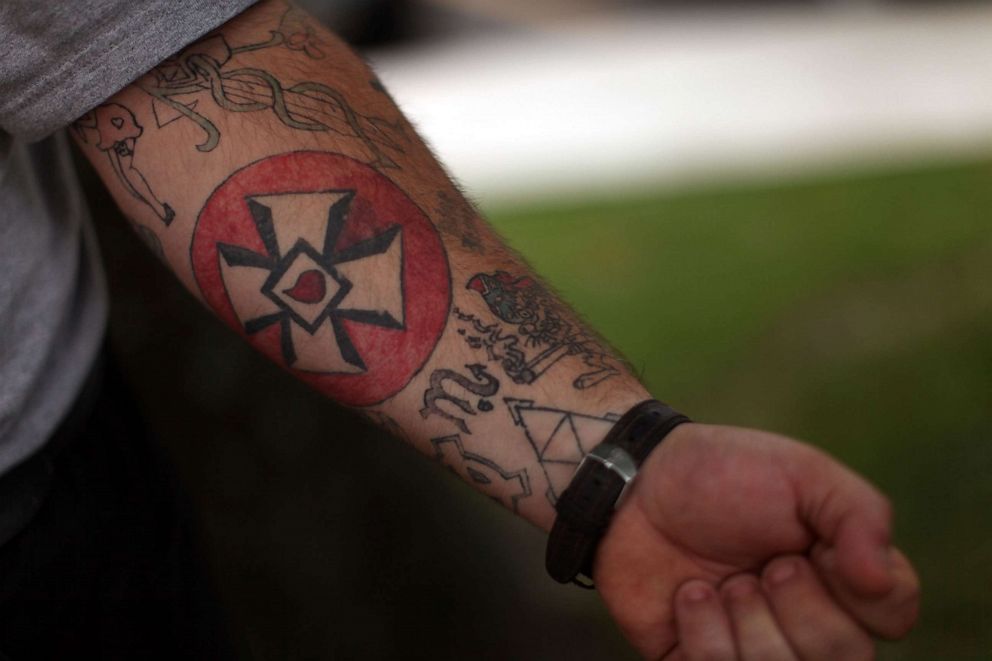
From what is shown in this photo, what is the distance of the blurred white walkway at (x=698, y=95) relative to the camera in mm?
4980

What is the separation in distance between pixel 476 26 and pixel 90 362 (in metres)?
5.26

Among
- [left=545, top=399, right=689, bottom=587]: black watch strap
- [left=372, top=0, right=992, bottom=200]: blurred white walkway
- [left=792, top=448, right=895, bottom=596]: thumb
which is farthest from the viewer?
[left=372, top=0, right=992, bottom=200]: blurred white walkway

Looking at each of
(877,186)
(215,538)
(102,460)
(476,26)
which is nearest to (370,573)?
(215,538)

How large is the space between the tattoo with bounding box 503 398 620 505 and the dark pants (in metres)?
0.59

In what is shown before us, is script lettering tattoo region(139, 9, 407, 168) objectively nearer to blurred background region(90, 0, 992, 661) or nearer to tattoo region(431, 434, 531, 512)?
tattoo region(431, 434, 531, 512)

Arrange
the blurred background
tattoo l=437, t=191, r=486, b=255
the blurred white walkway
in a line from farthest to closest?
1. the blurred white walkway
2. the blurred background
3. tattoo l=437, t=191, r=486, b=255

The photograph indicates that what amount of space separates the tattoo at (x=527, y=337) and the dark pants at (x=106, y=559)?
1.84 feet

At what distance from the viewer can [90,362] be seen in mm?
1333

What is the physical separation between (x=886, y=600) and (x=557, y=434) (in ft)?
1.23

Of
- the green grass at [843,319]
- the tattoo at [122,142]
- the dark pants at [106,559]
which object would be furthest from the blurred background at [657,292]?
the tattoo at [122,142]

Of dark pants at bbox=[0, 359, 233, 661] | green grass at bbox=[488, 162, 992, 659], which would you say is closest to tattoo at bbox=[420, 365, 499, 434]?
dark pants at bbox=[0, 359, 233, 661]

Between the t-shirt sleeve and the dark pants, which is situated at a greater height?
the t-shirt sleeve

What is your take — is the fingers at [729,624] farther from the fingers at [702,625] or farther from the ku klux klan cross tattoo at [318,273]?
the ku klux klan cross tattoo at [318,273]

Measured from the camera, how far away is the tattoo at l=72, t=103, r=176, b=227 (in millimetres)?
1116
